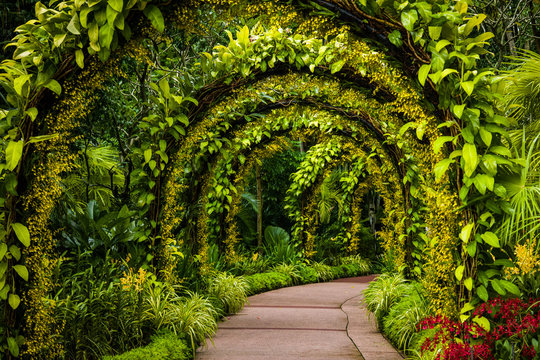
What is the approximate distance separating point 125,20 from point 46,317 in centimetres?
217

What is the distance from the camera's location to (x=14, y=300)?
3.19 meters

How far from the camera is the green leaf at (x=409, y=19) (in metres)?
3.19

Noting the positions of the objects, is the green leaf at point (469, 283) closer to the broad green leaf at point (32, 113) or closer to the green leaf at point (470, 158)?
the green leaf at point (470, 158)

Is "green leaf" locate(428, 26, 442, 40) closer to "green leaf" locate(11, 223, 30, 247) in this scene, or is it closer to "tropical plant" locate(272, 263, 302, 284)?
"green leaf" locate(11, 223, 30, 247)

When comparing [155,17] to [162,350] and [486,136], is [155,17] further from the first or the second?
[162,350]

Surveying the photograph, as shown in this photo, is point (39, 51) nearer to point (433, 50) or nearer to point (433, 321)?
point (433, 50)

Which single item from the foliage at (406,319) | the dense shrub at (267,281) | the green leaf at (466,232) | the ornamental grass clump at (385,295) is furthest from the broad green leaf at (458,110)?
the dense shrub at (267,281)

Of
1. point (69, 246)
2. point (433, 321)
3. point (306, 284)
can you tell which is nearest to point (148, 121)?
point (69, 246)

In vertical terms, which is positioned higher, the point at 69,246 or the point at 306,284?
the point at 69,246

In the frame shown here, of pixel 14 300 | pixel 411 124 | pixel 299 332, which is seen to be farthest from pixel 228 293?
pixel 411 124

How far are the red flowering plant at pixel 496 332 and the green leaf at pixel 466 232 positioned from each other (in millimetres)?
418

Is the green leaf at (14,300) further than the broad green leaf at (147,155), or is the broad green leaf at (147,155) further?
the broad green leaf at (147,155)

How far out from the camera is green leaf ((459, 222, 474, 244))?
3160 millimetres

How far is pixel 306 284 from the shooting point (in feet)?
35.4
